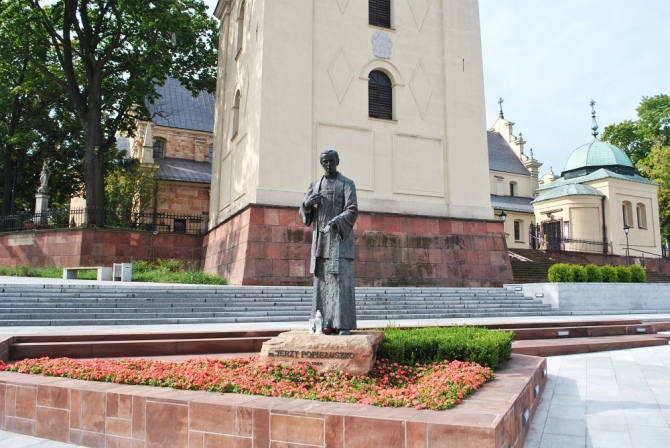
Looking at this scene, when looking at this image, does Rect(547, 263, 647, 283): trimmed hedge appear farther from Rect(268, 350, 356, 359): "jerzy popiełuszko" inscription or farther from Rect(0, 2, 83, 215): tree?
Rect(0, 2, 83, 215): tree

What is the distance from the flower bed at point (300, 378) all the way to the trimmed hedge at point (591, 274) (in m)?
13.6

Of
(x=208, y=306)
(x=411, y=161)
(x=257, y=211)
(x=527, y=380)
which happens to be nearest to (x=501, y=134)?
(x=411, y=161)

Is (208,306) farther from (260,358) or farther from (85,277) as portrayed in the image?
(85,277)

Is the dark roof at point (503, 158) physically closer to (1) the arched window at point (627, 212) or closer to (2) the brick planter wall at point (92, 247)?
(1) the arched window at point (627, 212)

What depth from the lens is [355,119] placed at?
69.8 ft

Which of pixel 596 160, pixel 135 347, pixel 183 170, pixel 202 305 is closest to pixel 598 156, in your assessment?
pixel 596 160

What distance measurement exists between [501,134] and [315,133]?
144 feet

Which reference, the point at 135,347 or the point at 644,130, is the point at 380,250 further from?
the point at 644,130

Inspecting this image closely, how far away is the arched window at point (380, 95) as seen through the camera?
22.0 meters

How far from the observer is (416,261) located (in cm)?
2058

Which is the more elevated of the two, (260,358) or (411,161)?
(411,161)

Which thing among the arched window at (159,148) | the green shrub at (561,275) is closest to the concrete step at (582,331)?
the green shrub at (561,275)

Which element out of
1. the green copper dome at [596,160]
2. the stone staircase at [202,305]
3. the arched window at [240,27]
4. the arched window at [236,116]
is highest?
the arched window at [240,27]

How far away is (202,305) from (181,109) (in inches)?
1293
